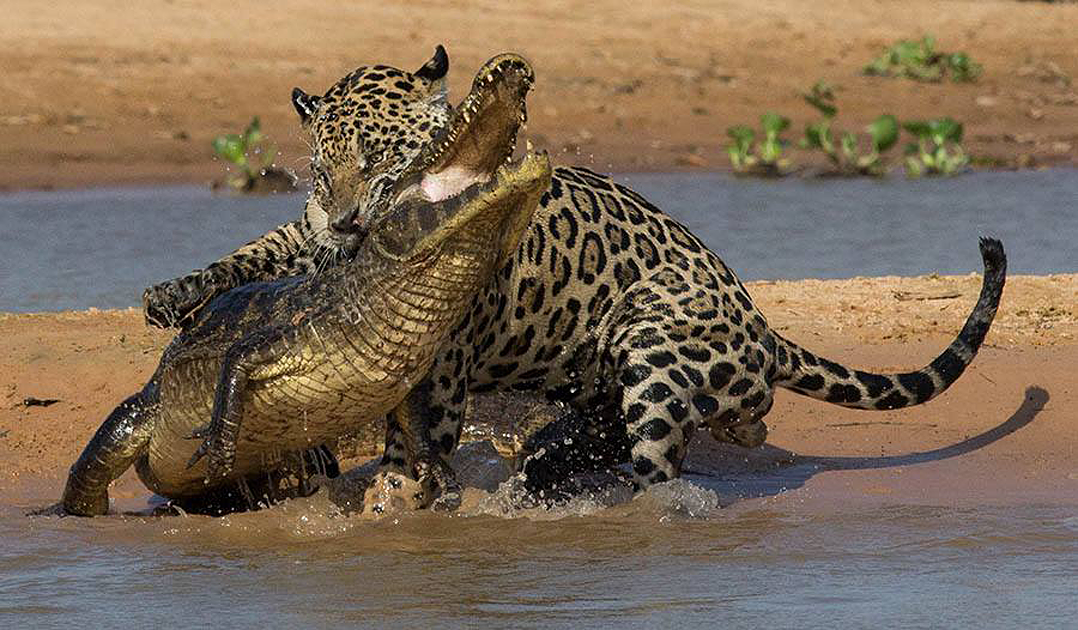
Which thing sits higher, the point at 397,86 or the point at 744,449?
the point at 397,86

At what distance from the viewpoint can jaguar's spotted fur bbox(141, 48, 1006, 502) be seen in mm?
6012

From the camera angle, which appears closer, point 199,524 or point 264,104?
point 199,524

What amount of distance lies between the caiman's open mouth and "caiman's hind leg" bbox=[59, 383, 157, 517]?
1.31 m

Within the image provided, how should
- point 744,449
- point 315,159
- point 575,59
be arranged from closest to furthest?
point 315,159 < point 744,449 < point 575,59

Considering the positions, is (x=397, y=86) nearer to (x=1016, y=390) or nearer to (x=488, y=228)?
(x=488, y=228)

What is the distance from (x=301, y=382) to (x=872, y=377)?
2.10 metres

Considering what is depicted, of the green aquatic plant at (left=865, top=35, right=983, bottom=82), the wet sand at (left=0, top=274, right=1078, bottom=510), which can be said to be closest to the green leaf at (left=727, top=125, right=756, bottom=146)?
the green aquatic plant at (left=865, top=35, right=983, bottom=82)

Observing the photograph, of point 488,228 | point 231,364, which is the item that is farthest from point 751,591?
point 231,364

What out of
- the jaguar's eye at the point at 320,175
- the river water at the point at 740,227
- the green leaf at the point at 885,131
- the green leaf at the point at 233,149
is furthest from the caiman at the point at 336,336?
the green leaf at the point at 885,131

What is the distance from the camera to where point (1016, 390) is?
7527mm

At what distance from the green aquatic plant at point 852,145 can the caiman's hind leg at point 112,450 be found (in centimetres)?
1113

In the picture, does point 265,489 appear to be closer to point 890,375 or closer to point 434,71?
point 434,71

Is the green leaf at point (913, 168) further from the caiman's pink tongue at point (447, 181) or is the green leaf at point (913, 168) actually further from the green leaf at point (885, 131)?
the caiman's pink tongue at point (447, 181)

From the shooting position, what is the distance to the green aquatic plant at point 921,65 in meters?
20.9
